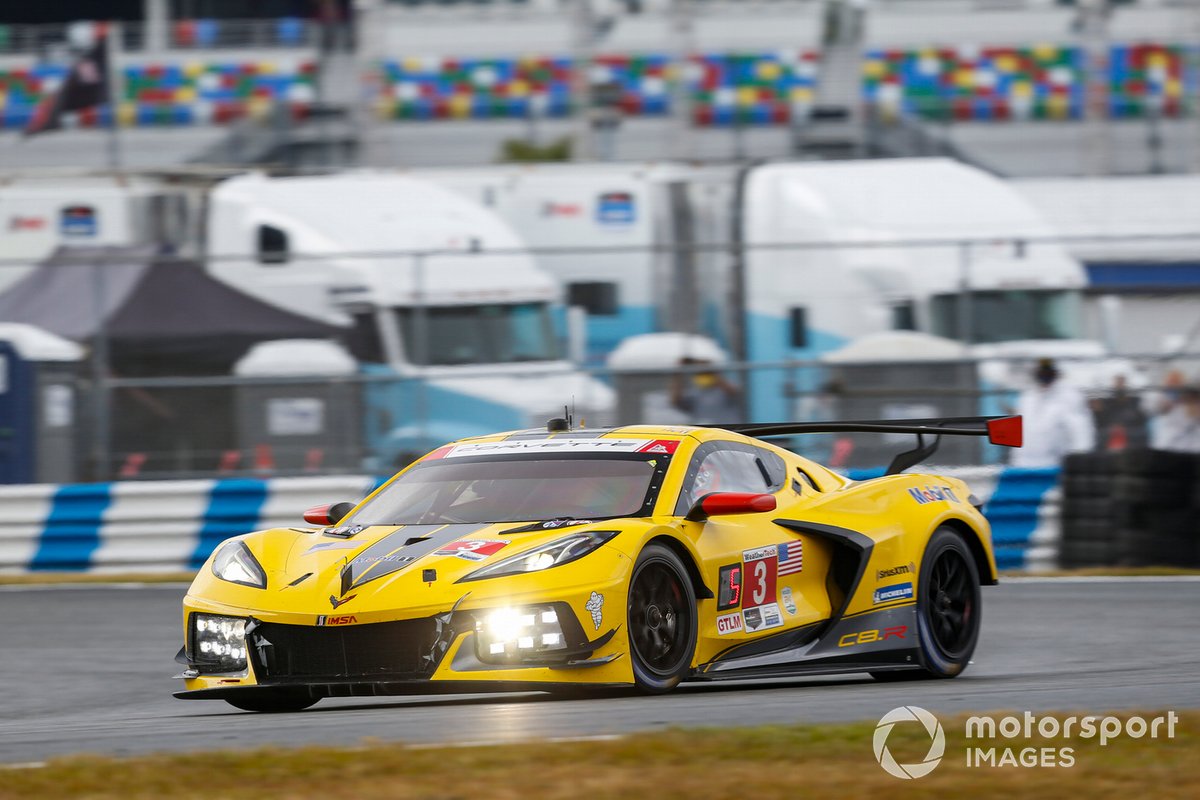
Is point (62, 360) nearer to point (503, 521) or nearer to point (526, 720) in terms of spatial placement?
point (503, 521)

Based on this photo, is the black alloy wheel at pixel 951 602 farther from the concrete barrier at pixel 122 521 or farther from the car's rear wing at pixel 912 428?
the concrete barrier at pixel 122 521

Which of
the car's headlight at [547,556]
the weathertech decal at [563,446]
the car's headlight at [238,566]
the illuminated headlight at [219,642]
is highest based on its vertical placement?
the weathertech decal at [563,446]

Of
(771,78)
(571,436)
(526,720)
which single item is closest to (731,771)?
(526,720)

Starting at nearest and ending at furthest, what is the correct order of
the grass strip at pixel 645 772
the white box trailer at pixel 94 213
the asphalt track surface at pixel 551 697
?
the grass strip at pixel 645 772, the asphalt track surface at pixel 551 697, the white box trailer at pixel 94 213

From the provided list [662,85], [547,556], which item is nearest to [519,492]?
[547,556]

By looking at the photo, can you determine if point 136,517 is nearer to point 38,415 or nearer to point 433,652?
point 38,415

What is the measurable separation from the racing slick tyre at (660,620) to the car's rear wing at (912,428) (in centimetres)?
150

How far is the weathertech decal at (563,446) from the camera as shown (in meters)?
7.82

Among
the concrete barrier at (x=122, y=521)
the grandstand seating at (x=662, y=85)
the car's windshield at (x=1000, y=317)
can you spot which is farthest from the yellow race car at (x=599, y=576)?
the grandstand seating at (x=662, y=85)

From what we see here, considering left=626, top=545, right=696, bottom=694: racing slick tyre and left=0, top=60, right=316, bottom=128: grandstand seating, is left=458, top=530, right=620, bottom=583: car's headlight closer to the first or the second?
left=626, top=545, right=696, bottom=694: racing slick tyre

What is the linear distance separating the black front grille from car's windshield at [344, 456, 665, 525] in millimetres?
845

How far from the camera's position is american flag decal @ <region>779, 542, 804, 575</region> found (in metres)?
7.76

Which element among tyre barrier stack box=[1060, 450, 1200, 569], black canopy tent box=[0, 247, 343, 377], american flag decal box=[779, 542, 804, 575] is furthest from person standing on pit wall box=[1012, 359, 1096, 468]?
american flag decal box=[779, 542, 804, 575]

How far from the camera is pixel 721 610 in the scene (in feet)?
24.1
